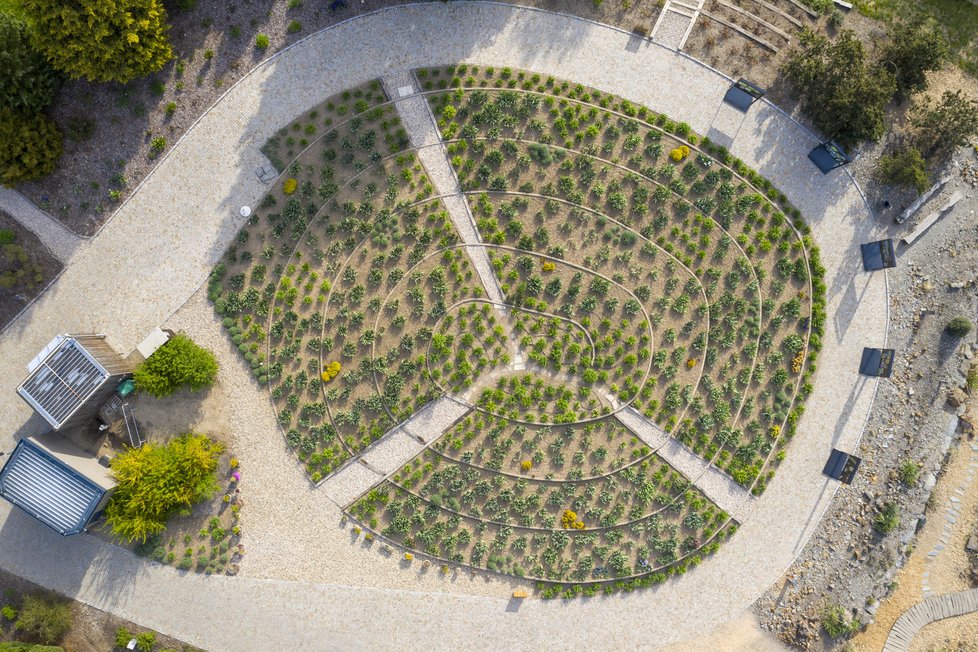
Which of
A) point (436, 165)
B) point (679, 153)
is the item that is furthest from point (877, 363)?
point (436, 165)

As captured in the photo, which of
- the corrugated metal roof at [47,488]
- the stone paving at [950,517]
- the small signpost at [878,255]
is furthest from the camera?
the stone paving at [950,517]

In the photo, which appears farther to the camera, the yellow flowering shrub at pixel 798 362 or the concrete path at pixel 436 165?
the concrete path at pixel 436 165

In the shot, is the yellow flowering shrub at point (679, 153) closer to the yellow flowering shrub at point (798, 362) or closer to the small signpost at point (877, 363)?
the yellow flowering shrub at point (798, 362)

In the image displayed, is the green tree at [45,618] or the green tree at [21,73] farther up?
the green tree at [21,73]

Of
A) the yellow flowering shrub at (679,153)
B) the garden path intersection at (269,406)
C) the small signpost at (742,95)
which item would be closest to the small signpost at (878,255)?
the garden path intersection at (269,406)

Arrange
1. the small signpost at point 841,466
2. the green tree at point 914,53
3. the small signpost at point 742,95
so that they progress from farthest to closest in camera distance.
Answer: the small signpost at point 742,95 → the small signpost at point 841,466 → the green tree at point 914,53

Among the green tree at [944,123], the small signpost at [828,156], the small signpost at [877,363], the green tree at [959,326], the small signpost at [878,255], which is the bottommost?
the small signpost at [877,363]

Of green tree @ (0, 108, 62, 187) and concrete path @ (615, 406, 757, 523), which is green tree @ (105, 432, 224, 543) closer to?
green tree @ (0, 108, 62, 187)
